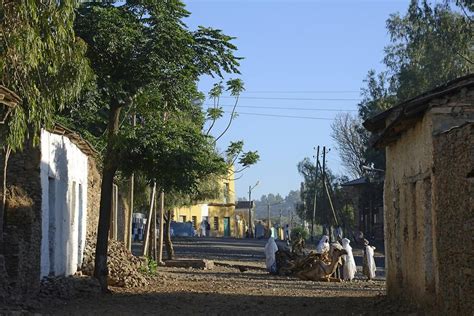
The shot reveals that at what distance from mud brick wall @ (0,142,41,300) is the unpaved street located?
0.70 meters

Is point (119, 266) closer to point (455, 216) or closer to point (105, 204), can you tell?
point (105, 204)

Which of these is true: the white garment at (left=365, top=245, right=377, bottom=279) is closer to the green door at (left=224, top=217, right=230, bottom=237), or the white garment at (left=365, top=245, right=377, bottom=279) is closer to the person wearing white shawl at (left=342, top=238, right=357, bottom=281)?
the person wearing white shawl at (left=342, top=238, right=357, bottom=281)

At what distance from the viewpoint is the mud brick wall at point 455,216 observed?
11281mm

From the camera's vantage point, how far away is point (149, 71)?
19.5 metres

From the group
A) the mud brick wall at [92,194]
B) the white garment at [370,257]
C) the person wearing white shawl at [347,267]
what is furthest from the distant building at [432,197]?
the mud brick wall at [92,194]

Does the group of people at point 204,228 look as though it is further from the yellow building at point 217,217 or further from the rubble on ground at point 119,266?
the rubble on ground at point 119,266

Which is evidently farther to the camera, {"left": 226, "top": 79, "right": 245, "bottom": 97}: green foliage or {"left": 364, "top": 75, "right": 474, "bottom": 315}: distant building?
{"left": 226, "top": 79, "right": 245, "bottom": 97}: green foliage

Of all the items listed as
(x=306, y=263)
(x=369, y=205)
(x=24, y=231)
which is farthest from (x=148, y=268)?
(x=369, y=205)

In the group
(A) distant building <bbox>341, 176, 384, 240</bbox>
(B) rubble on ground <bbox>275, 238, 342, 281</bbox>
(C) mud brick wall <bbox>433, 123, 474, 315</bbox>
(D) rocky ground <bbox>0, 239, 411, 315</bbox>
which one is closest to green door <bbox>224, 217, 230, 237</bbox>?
(A) distant building <bbox>341, 176, 384, 240</bbox>

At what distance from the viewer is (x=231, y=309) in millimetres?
17781

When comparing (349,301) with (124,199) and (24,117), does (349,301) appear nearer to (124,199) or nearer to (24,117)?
(24,117)

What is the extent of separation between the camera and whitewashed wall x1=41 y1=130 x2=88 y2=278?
18.8 m

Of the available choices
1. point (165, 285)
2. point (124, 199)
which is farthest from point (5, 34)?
point (124, 199)

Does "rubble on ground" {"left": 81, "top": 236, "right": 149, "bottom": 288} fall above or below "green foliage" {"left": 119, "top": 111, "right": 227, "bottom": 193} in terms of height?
below
